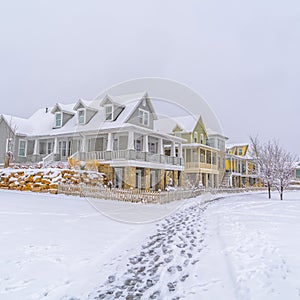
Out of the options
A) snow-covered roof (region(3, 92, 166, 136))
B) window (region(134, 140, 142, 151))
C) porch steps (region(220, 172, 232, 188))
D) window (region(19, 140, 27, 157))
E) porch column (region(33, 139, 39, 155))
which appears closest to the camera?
snow-covered roof (region(3, 92, 166, 136))

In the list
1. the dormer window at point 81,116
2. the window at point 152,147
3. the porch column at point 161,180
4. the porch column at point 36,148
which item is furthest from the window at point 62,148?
the porch column at point 161,180

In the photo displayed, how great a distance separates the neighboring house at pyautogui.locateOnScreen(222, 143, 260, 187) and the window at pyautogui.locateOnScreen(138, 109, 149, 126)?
18376 mm

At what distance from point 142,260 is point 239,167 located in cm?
4290

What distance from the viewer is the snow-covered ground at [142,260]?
409 cm

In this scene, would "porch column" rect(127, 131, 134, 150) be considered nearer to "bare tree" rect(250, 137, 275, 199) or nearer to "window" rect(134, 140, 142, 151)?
"window" rect(134, 140, 142, 151)

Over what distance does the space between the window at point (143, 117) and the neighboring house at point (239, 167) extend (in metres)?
18.4

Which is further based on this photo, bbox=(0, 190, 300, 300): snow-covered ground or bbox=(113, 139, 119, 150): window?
bbox=(113, 139, 119, 150): window

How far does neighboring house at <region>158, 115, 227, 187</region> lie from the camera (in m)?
32.7

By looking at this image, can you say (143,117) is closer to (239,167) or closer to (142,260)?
(142,260)

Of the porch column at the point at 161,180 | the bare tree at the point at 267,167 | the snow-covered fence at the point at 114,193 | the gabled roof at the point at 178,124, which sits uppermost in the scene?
the gabled roof at the point at 178,124

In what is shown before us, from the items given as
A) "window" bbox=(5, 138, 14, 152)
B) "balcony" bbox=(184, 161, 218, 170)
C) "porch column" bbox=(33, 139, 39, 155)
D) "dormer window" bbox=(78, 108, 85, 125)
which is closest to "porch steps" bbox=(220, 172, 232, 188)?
"balcony" bbox=(184, 161, 218, 170)

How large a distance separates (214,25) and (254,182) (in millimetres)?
28010

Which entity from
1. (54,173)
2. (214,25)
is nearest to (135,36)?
(214,25)

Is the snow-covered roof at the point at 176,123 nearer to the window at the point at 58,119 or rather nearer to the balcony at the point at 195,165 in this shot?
the balcony at the point at 195,165
